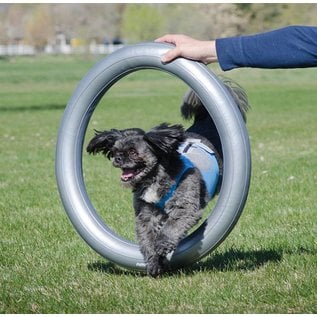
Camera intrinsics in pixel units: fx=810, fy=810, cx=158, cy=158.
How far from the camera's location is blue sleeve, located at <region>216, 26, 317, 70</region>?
5.36m

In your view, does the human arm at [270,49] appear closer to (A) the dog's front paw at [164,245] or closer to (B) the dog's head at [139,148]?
(B) the dog's head at [139,148]

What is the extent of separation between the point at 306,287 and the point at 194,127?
1857mm

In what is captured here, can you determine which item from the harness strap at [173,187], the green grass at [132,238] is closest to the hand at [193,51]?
the harness strap at [173,187]

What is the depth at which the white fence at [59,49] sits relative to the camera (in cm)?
8831

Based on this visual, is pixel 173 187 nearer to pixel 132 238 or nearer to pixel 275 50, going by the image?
pixel 275 50

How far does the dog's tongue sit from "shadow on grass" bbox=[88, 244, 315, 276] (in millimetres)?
831

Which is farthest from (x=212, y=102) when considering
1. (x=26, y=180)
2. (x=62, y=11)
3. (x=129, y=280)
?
(x=62, y=11)

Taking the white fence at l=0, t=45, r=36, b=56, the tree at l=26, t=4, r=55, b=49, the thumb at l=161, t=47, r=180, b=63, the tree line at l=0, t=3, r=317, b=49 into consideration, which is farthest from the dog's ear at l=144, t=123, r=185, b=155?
the white fence at l=0, t=45, r=36, b=56

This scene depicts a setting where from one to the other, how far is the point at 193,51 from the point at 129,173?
37.7 inches

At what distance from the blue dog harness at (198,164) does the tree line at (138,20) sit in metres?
41.2

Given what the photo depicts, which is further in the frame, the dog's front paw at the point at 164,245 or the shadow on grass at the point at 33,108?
the shadow on grass at the point at 33,108

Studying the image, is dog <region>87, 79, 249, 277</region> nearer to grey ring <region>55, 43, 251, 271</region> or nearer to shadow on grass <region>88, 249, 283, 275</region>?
grey ring <region>55, 43, 251, 271</region>

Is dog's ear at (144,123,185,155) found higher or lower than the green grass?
higher

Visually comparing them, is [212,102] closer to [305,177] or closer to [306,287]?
[306,287]
